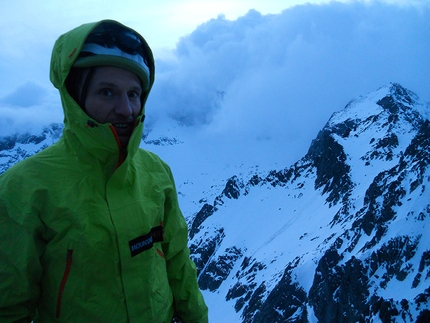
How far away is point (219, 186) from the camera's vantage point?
191000 millimetres

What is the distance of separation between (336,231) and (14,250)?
2037 inches

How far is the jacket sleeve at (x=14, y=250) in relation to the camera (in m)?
2.41

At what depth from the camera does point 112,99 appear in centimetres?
284

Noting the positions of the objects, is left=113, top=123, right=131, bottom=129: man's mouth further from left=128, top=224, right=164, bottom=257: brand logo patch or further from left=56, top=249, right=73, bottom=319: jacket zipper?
left=56, top=249, right=73, bottom=319: jacket zipper

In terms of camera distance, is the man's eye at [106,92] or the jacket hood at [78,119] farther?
the man's eye at [106,92]

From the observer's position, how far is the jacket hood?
264 cm

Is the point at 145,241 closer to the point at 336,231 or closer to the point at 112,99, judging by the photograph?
the point at 112,99

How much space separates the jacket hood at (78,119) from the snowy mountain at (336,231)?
85.7 feet

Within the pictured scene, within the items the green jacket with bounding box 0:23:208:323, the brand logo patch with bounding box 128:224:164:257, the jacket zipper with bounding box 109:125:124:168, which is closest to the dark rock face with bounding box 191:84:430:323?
the brand logo patch with bounding box 128:224:164:257

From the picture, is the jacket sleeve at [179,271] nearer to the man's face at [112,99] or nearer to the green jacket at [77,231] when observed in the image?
the green jacket at [77,231]

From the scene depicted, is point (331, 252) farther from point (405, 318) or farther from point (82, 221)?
point (82, 221)

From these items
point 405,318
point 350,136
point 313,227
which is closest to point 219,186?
point 350,136

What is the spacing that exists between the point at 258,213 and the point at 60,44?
97.1 m

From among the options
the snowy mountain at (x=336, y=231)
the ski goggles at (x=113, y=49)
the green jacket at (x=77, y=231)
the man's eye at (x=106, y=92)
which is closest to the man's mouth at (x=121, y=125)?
the green jacket at (x=77, y=231)
